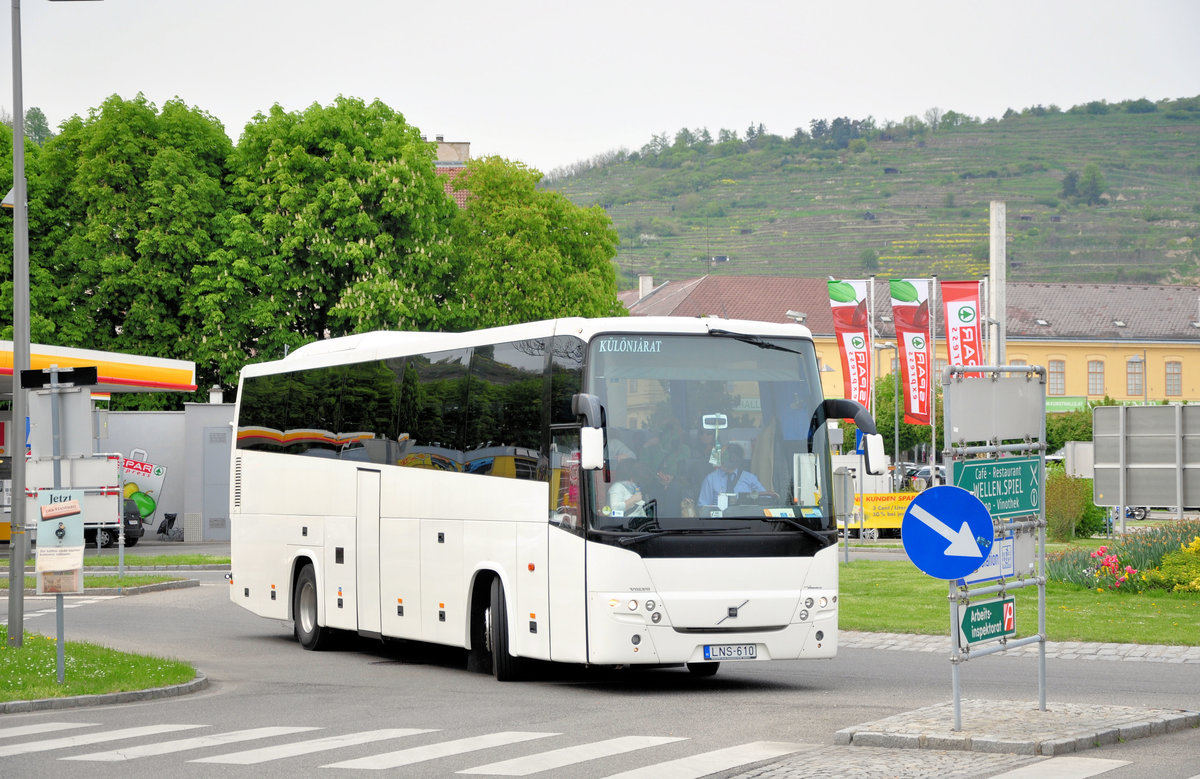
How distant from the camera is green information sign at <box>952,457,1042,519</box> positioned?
10.8 m

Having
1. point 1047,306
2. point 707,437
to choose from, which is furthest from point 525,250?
point 1047,306

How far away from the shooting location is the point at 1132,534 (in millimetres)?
25062

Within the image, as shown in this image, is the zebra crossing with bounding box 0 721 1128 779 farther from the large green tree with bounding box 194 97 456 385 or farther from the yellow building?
the yellow building

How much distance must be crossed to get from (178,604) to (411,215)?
28365mm

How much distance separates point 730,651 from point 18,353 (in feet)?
31.3

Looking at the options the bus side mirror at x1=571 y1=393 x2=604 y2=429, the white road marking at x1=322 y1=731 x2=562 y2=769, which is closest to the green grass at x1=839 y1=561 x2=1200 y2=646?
the bus side mirror at x1=571 y1=393 x2=604 y2=429

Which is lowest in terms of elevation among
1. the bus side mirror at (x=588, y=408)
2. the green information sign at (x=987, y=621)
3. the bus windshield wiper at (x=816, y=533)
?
the green information sign at (x=987, y=621)

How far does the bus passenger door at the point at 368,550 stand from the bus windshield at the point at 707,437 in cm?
450

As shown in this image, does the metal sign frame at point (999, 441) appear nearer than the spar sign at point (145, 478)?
Yes

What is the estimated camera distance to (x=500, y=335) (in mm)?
15609

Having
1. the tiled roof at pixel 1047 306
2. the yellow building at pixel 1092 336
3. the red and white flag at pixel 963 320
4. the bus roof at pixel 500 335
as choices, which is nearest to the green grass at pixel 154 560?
the bus roof at pixel 500 335

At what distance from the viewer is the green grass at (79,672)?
46.5 ft

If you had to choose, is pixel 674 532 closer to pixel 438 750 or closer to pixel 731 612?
pixel 731 612

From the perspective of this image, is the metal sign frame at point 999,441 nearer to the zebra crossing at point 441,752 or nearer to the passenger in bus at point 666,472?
the zebra crossing at point 441,752
